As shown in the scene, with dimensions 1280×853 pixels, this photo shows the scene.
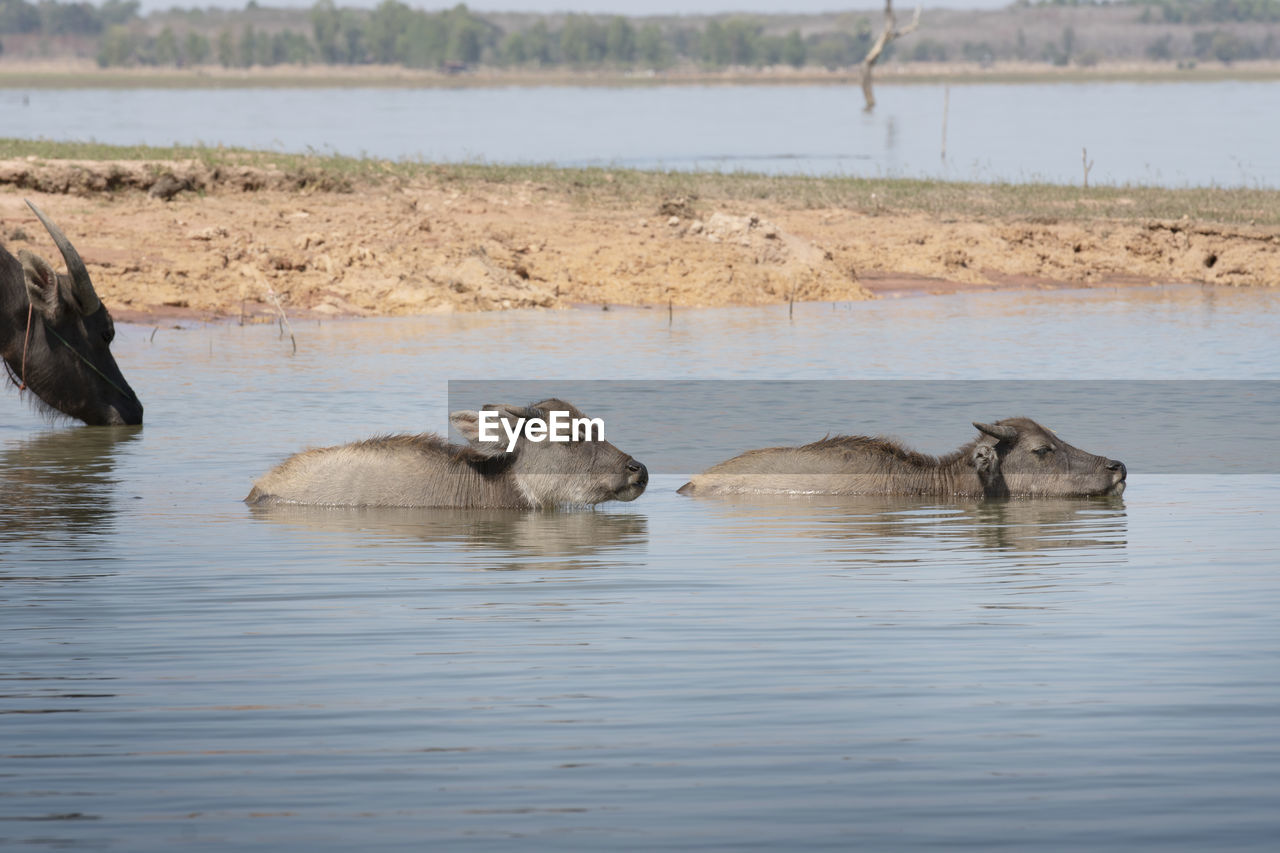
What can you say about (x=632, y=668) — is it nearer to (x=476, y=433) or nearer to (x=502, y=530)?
(x=502, y=530)

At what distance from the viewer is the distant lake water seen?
44.7m

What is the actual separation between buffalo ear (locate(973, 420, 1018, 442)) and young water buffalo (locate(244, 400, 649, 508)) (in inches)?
80.3

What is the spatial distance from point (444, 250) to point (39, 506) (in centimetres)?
1298

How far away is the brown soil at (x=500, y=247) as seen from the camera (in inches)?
874

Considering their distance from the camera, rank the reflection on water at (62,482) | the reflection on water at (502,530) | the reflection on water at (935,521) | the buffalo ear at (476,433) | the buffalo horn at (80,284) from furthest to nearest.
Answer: the buffalo horn at (80,284), the buffalo ear at (476,433), the reflection on water at (62,482), the reflection on water at (935,521), the reflection on water at (502,530)

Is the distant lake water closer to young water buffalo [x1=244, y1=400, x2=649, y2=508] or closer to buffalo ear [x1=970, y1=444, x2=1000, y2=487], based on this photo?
young water buffalo [x1=244, y1=400, x2=649, y2=508]

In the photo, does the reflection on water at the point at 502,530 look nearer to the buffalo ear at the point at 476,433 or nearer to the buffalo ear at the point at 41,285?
the buffalo ear at the point at 476,433

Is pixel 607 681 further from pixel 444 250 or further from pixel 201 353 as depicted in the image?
pixel 444 250

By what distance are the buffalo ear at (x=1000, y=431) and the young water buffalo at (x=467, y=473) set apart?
204 centimetres

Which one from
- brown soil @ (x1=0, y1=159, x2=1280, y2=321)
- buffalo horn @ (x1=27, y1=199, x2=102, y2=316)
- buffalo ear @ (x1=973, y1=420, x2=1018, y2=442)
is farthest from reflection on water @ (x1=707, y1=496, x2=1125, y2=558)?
brown soil @ (x1=0, y1=159, x2=1280, y2=321)

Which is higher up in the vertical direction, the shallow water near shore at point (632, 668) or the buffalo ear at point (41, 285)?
the buffalo ear at point (41, 285)

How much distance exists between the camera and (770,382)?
1648 cm

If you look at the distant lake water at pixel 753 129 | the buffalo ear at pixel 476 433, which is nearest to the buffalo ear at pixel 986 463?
the buffalo ear at pixel 476 433

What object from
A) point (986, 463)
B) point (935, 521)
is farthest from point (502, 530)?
point (986, 463)
